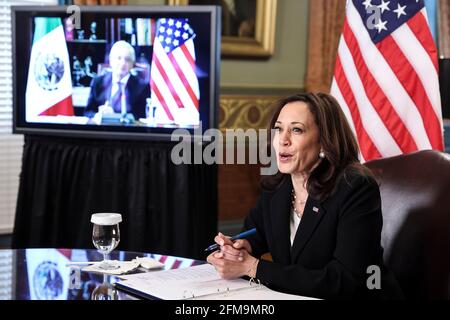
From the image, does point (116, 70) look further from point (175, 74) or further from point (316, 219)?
point (316, 219)

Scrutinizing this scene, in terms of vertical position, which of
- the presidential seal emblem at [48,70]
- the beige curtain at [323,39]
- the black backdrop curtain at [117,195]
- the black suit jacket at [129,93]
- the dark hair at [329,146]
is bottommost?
the black backdrop curtain at [117,195]

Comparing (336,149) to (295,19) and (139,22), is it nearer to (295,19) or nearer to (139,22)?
(139,22)

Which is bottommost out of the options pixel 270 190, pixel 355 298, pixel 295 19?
pixel 355 298

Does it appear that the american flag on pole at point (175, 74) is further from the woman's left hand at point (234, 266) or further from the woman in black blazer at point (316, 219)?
the woman's left hand at point (234, 266)

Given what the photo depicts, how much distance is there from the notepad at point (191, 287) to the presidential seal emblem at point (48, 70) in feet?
7.94

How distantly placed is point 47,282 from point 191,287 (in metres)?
Result: 0.39

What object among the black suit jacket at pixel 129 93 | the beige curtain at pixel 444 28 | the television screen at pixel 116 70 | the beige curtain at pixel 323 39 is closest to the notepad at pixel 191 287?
the television screen at pixel 116 70

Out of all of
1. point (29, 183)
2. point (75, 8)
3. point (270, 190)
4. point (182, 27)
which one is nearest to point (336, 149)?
point (270, 190)

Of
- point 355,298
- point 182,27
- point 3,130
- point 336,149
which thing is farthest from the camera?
point 3,130

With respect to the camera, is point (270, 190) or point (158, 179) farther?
point (158, 179)

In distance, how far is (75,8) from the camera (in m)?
3.94

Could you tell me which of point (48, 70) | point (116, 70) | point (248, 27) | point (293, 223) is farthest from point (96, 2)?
point (293, 223)

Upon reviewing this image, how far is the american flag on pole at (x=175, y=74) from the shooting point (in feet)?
12.7

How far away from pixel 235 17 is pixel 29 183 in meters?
2.42
